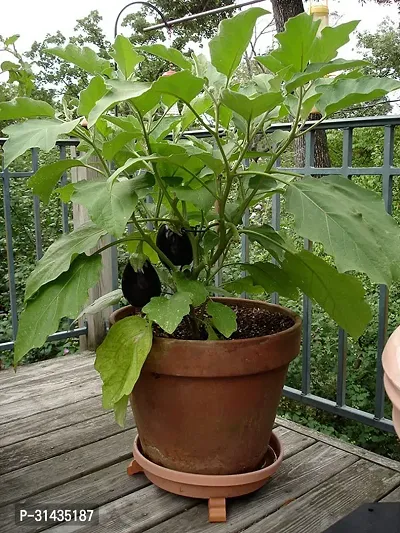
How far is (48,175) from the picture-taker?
130cm

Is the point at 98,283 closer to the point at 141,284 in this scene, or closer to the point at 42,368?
the point at 42,368

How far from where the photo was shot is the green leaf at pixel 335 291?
1.30m

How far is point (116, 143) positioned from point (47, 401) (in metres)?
1.21

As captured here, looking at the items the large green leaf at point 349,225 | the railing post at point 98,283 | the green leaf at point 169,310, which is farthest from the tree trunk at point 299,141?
the green leaf at point 169,310

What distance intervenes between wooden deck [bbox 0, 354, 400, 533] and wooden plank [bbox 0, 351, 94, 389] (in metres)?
0.30

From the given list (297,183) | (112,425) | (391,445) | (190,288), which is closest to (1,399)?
(112,425)

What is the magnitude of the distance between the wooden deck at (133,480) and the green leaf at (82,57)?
1.04 metres

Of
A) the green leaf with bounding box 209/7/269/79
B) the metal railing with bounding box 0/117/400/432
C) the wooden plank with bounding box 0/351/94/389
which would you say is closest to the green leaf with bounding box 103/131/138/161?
the green leaf with bounding box 209/7/269/79

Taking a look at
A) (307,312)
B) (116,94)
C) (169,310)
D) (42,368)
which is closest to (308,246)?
(307,312)

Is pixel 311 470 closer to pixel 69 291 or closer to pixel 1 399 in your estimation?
pixel 69 291

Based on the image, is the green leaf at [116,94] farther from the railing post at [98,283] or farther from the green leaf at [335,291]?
the railing post at [98,283]

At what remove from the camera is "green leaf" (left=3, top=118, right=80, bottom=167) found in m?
1.03

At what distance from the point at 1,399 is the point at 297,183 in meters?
1.44

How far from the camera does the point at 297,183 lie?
1196 mm
